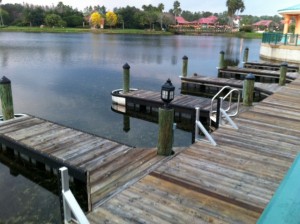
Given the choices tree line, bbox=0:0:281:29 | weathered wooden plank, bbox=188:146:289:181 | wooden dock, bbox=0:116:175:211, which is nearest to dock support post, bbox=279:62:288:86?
weathered wooden plank, bbox=188:146:289:181

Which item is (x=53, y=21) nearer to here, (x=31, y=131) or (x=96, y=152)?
(x=31, y=131)

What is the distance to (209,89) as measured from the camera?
731 inches

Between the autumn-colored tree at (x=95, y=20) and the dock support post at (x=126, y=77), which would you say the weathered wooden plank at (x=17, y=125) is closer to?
the dock support post at (x=126, y=77)

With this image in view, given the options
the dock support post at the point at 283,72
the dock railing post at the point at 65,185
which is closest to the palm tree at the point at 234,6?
the dock support post at the point at 283,72

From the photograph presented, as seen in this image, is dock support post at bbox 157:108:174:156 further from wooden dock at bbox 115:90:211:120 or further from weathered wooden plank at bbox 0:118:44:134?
wooden dock at bbox 115:90:211:120

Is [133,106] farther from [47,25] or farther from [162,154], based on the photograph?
[47,25]

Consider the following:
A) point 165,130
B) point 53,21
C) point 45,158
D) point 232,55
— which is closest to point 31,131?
point 45,158

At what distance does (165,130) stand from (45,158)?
305cm

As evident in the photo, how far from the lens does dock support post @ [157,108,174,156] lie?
6.23 metres

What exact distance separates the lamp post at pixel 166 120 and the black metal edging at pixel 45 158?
68.4 inches

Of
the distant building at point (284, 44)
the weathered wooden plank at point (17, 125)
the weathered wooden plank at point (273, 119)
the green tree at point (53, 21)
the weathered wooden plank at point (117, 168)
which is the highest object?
the green tree at point (53, 21)

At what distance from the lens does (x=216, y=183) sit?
17.0 feet

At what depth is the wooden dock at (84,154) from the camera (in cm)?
551

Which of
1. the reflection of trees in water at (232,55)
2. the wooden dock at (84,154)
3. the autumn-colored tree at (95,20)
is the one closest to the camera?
the wooden dock at (84,154)
